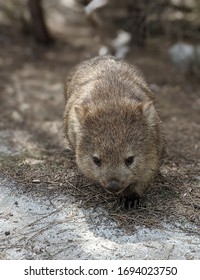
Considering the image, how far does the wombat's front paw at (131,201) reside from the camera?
4293 mm

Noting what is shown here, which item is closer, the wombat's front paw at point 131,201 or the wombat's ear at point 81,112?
the wombat's ear at point 81,112

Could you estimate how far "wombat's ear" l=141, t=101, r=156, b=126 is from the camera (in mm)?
4137

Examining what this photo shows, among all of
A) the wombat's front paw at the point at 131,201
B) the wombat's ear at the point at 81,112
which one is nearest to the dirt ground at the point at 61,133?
the wombat's front paw at the point at 131,201

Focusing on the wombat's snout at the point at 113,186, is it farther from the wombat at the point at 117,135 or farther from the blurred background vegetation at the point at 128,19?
the blurred background vegetation at the point at 128,19

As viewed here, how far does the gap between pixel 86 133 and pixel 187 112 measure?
311 cm

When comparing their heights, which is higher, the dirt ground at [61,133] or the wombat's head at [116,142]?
the wombat's head at [116,142]

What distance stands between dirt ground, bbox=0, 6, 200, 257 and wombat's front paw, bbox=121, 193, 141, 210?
6cm

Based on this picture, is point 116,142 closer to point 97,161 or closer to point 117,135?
point 117,135

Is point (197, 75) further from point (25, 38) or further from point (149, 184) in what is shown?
point (149, 184)

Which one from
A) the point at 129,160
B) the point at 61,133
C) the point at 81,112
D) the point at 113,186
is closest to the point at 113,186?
the point at 113,186

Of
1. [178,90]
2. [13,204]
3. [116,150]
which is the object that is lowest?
[178,90]

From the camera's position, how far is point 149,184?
4297 mm

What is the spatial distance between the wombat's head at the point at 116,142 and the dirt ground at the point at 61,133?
0.36m
